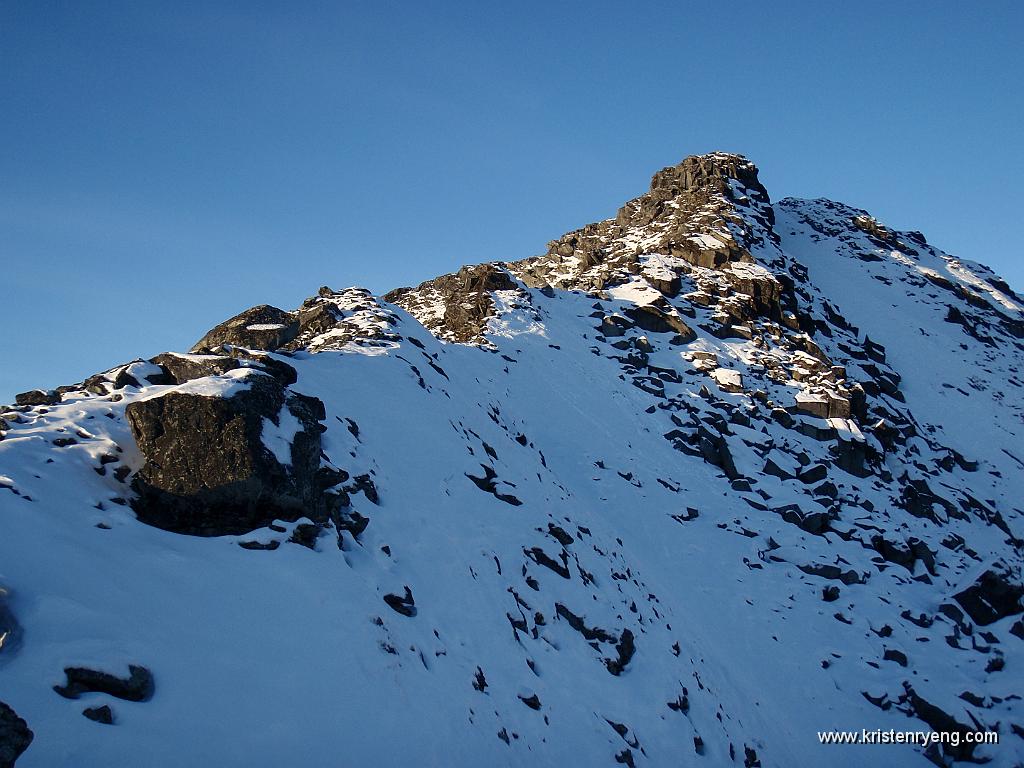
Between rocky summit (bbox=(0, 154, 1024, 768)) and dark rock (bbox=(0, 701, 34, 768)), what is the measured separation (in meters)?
0.04

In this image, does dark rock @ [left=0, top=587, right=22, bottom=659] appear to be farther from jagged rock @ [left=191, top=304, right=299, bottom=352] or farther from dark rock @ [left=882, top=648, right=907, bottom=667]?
dark rock @ [left=882, top=648, right=907, bottom=667]

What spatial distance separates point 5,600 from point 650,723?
1343cm

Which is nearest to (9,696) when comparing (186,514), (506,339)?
(186,514)

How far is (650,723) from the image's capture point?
1623 centimetres

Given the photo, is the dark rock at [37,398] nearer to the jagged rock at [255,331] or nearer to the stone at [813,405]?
the jagged rock at [255,331]

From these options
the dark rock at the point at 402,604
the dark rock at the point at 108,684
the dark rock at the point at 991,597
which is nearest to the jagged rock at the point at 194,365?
the dark rock at the point at 402,604

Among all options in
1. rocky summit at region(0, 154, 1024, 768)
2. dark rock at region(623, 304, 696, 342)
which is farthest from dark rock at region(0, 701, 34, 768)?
dark rock at region(623, 304, 696, 342)

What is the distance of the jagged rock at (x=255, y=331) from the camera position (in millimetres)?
26375

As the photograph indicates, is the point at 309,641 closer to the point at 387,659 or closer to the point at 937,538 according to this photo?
the point at 387,659

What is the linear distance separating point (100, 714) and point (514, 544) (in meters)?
11.9

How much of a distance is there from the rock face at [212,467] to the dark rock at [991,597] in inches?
1094

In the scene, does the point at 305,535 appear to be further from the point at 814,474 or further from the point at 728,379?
the point at 728,379

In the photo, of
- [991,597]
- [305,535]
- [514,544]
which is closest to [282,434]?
[305,535]

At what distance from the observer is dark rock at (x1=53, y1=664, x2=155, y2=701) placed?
27.6ft
